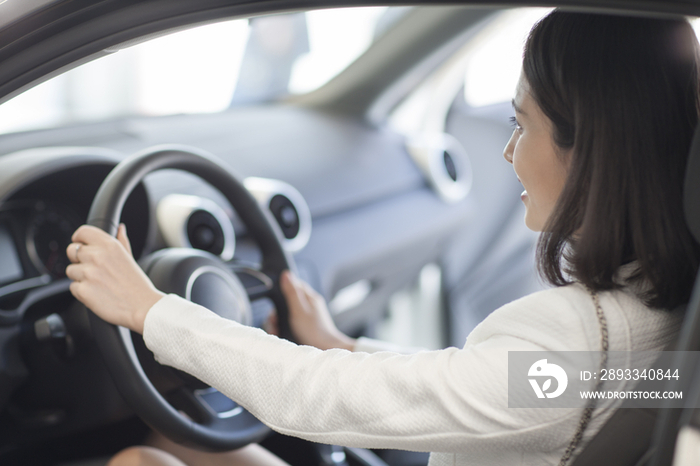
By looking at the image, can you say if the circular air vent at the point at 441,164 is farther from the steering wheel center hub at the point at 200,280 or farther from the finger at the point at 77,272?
the finger at the point at 77,272

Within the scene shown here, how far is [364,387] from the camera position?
2.09 ft

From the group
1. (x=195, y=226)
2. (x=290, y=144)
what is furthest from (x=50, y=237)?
(x=290, y=144)

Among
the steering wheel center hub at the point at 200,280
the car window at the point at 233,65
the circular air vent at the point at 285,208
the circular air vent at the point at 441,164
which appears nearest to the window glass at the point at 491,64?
the circular air vent at the point at 441,164

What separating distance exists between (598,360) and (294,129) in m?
1.26

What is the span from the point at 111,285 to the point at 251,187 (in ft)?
2.09

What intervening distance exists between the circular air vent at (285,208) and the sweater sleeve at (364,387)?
626 millimetres

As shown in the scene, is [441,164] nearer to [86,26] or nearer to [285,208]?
[285,208]

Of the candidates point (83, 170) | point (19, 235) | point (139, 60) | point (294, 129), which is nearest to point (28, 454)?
point (19, 235)

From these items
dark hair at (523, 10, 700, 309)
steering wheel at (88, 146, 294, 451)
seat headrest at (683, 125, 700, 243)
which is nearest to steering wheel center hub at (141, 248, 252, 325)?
steering wheel at (88, 146, 294, 451)

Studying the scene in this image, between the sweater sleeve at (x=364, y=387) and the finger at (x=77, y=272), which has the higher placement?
the finger at (x=77, y=272)

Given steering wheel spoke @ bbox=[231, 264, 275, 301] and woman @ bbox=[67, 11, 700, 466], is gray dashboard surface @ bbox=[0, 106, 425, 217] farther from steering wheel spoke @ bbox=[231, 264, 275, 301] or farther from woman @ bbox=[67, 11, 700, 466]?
woman @ bbox=[67, 11, 700, 466]

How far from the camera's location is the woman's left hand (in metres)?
0.76

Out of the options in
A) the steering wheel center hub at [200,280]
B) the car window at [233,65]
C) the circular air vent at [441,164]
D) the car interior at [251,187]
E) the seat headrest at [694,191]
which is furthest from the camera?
the circular air vent at [441,164]

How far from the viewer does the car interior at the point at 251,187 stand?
617 mm
